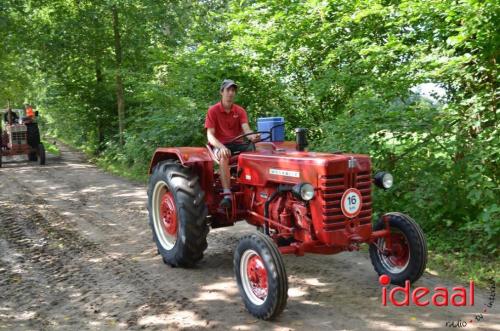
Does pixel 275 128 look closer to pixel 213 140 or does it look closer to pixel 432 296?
pixel 213 140

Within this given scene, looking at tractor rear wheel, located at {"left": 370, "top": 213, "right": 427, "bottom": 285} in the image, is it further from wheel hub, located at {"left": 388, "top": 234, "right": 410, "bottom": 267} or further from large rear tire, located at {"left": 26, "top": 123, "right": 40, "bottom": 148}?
large rear tire, located at {"left": 26, "top": 123, "right": 40, "bottom": 148}

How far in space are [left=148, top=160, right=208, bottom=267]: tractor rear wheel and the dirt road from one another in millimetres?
192

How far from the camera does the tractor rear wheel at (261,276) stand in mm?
3363

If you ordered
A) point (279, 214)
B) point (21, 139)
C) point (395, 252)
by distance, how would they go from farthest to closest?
point (21, 139)
point (395, 252)
point (279, 214)

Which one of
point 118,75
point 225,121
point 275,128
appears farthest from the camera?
point 118,75

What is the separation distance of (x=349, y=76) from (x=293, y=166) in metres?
3.56

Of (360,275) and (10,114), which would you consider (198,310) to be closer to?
(360,275)

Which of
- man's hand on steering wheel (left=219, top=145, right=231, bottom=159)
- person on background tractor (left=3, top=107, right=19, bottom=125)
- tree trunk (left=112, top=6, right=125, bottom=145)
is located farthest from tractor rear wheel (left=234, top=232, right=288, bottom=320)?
person on background tractor (left=3, top=107, right=19, bottom=125)

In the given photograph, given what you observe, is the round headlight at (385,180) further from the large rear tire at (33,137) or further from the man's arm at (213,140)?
the large rear tire at (33,137)

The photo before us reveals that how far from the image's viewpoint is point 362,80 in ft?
22.6

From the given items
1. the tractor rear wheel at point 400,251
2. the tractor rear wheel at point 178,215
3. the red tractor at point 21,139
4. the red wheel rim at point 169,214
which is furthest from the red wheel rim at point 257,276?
the red tractor at point 21,139

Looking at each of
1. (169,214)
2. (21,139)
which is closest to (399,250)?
(169,214)

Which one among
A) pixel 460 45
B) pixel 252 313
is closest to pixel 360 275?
pixel 252 313

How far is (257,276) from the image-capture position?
12.0ft
